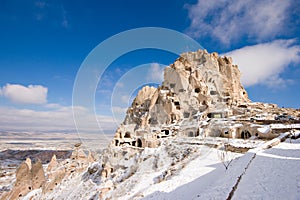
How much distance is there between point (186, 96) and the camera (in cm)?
5334

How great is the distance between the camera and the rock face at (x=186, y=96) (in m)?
44.3

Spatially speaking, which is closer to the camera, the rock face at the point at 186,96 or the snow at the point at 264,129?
the snow at the point at 264,129

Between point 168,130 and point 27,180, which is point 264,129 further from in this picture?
point 27,180

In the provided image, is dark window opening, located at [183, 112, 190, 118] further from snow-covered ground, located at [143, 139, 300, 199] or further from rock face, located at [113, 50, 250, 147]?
snow-covered ground, located at [143, 139, 300, 199]

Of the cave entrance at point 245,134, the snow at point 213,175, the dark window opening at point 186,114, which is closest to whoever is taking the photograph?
the snow at point 213,175

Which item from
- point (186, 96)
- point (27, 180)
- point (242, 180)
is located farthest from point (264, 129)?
point (27, 180)

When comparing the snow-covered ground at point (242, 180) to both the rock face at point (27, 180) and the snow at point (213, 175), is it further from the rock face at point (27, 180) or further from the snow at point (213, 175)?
the rock face at point (27, 180)

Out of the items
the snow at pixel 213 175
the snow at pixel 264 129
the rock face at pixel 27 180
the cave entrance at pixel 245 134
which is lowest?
the rock face at pixel 27 180


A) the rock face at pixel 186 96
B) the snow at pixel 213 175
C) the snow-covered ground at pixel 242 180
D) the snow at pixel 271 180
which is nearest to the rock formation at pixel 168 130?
the rock face at pixel 186 96

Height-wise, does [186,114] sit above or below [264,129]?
above

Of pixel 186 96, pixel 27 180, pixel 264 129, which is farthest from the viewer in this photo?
pixel 186 96

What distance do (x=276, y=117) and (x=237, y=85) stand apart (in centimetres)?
3057

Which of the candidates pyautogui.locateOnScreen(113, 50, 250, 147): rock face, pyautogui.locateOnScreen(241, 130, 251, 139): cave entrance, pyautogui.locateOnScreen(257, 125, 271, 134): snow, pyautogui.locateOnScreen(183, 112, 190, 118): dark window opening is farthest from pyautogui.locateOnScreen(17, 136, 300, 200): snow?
pyautogui.locateOnScreen(183, 112, 190, 118): dark window opening

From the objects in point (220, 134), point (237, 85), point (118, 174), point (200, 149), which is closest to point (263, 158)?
point (200, 149)
